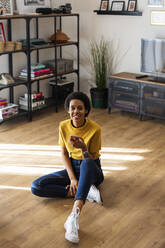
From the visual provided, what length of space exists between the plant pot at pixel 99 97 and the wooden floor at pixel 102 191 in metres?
0.67

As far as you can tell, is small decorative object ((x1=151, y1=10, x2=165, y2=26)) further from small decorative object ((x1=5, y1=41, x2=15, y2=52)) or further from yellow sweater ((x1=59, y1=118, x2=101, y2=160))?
yellow sweater ((x1=59, y1=118, x2=101, y2=160))

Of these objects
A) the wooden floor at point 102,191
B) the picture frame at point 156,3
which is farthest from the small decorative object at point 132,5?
the wooden floor at point 102,191

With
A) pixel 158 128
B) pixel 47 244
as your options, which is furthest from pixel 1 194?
pixel 158 128

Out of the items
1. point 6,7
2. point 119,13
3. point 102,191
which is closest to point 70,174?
point 102,191

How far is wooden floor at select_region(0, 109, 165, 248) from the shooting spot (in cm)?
257

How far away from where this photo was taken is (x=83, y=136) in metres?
3.03

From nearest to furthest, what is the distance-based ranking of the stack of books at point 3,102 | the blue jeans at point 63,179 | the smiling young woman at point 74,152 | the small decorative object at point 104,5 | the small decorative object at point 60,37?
the blue jeans at point 63,179 → the smiling young woman at point 74,152 → the stack of books at point 3,102 → the small decorative object at point 60,37 → the small decorative object at point 104,5

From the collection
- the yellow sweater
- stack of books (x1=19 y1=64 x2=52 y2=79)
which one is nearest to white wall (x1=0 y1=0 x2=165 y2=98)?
stack of books (x1=19 y1=64 x2=52 y2=79)

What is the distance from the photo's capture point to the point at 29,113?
509cm

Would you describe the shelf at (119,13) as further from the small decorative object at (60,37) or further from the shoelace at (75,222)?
the shoelace at (75,222)

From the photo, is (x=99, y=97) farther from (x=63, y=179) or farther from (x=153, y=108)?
(x=63, y=179)

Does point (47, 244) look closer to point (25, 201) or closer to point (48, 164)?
point (25, 201)

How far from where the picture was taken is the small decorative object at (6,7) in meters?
4.63

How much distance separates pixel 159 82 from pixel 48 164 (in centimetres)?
202
